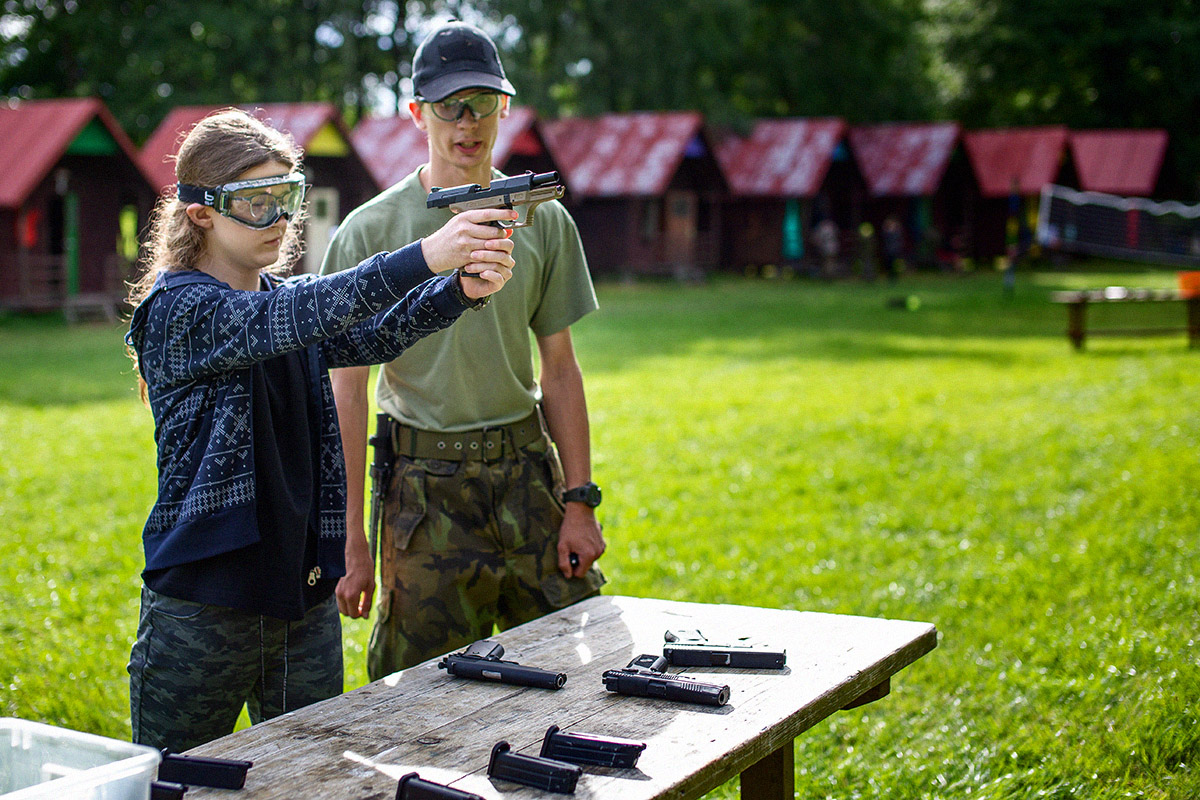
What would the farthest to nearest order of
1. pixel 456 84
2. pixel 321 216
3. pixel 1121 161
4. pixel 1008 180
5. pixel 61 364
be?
pixel 1121 161
pixel 1008 180
pixel 321 216
pixel 61 364
pixel 456 84

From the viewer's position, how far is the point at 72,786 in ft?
6.12

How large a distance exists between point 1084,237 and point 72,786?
133ft

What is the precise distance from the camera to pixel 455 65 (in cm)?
367

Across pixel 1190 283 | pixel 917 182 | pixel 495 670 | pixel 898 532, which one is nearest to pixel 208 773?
pixel 495 670

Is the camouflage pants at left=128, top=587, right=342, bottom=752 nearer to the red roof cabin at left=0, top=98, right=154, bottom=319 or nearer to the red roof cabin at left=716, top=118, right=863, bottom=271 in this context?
the red roof cabin at left=0, top=98, right=154, bottom=319

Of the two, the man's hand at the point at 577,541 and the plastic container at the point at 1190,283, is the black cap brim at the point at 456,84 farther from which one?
the plastic container at the point at 1190,283

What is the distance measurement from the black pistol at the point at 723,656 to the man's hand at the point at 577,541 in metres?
1.00

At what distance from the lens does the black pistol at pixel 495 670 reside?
9.00ft

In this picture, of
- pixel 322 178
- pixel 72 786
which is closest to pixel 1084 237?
pixel 322 178

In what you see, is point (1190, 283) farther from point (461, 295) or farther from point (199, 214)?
point (199, 214)

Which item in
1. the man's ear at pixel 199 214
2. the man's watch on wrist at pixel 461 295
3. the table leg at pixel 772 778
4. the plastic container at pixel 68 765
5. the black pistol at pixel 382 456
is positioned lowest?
the table leg at pixel 772 778

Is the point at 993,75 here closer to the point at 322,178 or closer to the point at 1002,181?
the point at 1002,181

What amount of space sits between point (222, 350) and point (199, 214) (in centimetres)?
46

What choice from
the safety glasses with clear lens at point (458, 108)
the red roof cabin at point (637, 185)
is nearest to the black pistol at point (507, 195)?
the safety glasses with clear lens at point (458, 108)
